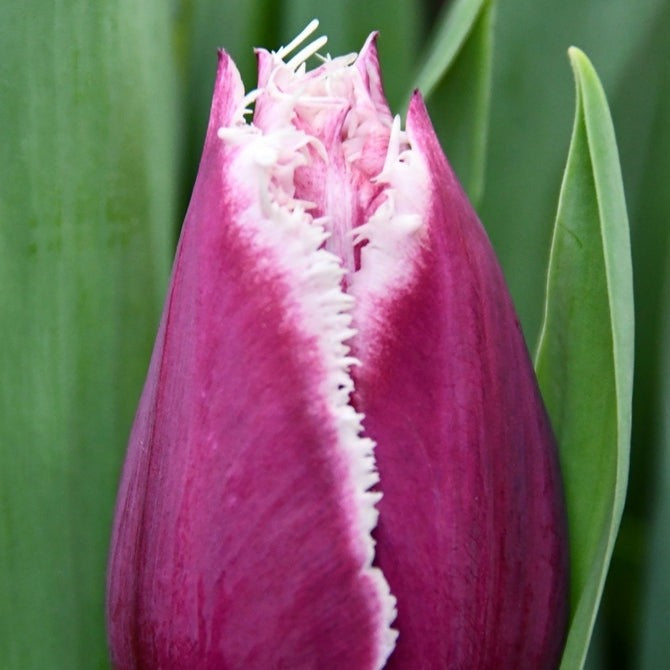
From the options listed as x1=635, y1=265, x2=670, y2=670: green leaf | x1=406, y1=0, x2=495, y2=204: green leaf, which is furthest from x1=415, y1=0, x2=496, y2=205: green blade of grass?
x1=635, y1=265, x2=670, y2=670: green leaf

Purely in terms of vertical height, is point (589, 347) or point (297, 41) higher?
point (297, 41)

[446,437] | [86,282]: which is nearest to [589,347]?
[446,437]

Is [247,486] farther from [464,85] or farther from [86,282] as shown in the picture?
[464,85]

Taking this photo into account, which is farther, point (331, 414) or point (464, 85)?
point (464, 85)

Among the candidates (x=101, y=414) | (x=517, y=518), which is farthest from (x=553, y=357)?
(x=101, y=414)

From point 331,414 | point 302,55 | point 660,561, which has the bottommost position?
point 660,561

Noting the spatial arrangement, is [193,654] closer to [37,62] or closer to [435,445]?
[435,445]

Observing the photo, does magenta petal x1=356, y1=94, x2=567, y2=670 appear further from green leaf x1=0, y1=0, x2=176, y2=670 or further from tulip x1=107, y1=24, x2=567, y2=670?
green leaf x1=0, y1=0, x2=176, y2=670

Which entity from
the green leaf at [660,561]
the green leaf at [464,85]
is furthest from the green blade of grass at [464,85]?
the green leaf at [660,561]
